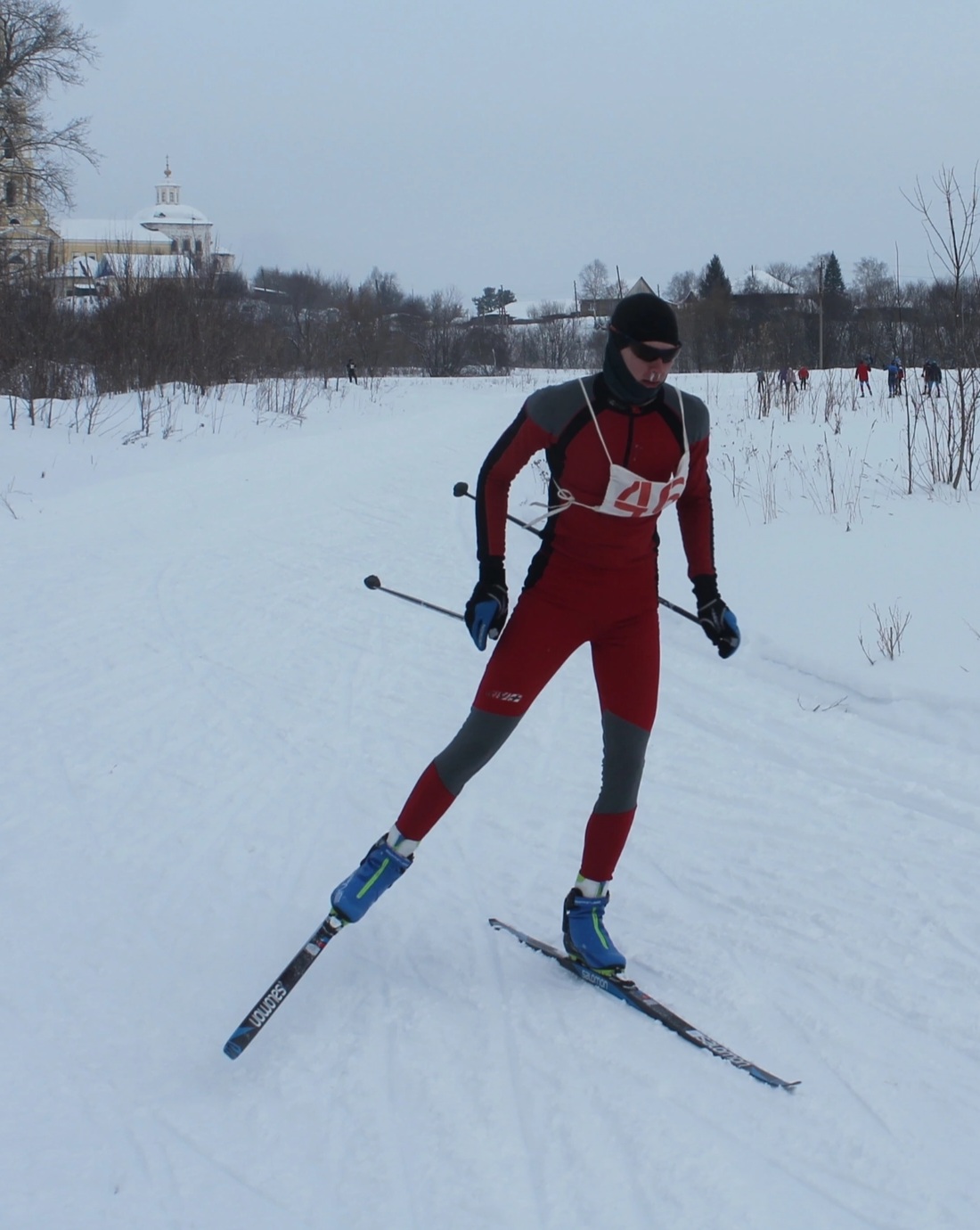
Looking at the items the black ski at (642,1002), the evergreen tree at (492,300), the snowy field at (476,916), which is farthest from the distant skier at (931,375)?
the evergreen tree at (492,300)

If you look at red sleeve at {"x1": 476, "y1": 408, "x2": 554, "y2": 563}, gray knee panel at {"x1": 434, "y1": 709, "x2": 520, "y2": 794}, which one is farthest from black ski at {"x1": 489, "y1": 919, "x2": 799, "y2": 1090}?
red sleeve at {"x1": 476, "y1": 408, "x2": 554, "y2": 563}

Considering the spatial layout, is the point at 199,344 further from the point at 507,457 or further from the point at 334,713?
the point at 507,457

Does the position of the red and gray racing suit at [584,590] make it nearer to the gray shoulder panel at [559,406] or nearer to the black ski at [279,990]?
the gray shoulder panel at [559,406]

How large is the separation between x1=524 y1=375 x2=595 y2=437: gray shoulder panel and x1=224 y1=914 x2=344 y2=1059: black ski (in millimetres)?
1493

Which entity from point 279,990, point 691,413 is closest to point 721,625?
point 691,413

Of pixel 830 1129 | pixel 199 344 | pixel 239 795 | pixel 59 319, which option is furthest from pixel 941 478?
pixel 199 344

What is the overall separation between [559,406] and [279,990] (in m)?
1.74

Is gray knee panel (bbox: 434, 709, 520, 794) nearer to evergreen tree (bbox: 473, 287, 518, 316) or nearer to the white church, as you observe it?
the white church

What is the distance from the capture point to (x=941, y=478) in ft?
29.7

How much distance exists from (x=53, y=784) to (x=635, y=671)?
275cm

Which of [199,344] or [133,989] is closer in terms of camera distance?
[133,989]

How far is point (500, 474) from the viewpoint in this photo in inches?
124

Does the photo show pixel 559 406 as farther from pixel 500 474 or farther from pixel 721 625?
pixel 721 625

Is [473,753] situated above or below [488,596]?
below
